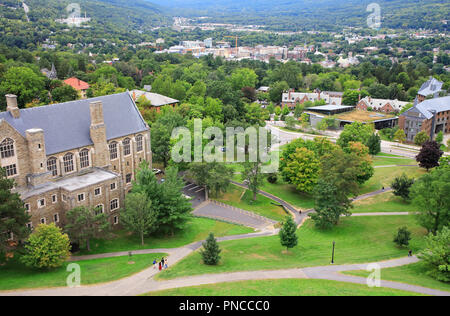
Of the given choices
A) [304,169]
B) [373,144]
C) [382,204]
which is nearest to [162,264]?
[304,169]

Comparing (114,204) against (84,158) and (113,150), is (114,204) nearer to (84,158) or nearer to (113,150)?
(84,158)

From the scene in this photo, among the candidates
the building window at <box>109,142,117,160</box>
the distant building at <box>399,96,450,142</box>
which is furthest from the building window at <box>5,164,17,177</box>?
the distant building at <box>399,96,450,142</box>

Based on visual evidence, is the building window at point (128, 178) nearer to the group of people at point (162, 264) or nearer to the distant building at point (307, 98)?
the group of people at point (162, 264)

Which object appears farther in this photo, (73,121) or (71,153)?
(73,121)

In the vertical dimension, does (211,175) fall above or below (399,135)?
above

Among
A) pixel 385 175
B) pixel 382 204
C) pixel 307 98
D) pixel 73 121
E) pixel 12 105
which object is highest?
pixel 12 105

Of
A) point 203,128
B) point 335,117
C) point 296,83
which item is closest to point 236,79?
point 296,83

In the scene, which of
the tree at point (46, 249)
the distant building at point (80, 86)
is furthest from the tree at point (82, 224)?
the distant building at point (80, 86)

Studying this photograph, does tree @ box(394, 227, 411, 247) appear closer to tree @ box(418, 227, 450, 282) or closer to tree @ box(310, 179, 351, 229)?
tree @ box(418, 227, 450, 282)
